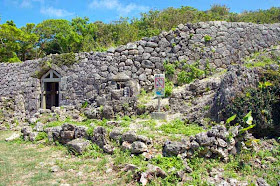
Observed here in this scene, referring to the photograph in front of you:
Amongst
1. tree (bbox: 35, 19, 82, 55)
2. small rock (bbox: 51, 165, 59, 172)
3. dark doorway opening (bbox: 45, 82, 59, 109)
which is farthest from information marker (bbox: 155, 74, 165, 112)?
tree (bbox: 35, 19, 82, 55)

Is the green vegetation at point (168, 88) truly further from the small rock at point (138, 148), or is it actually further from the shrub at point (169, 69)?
the small rock at point (138, 148)

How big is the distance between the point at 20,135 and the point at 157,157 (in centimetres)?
524

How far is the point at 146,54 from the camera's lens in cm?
1072

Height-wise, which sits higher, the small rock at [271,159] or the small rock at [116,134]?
the small rock at [116,134]

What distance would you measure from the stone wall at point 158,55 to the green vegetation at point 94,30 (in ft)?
2.26

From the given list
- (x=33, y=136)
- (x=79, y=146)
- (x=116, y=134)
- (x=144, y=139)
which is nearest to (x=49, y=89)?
(x=33, y=136)

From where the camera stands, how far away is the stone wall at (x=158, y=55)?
34.7 ft

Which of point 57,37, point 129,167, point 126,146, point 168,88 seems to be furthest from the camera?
point 57,37

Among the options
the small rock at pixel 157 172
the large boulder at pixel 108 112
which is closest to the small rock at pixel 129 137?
the small rock at pixel 157 172

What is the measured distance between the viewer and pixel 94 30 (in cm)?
2014

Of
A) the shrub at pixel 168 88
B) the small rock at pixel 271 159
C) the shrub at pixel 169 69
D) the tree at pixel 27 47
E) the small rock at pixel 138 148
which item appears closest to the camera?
the small rock at pixel 271 159

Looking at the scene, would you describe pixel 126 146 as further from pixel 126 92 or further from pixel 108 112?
pixel 126 92

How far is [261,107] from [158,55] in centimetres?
570

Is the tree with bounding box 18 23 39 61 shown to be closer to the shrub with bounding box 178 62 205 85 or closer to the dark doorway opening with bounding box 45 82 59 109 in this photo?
the dark doorway opening with bounding box 45 82 59 109
